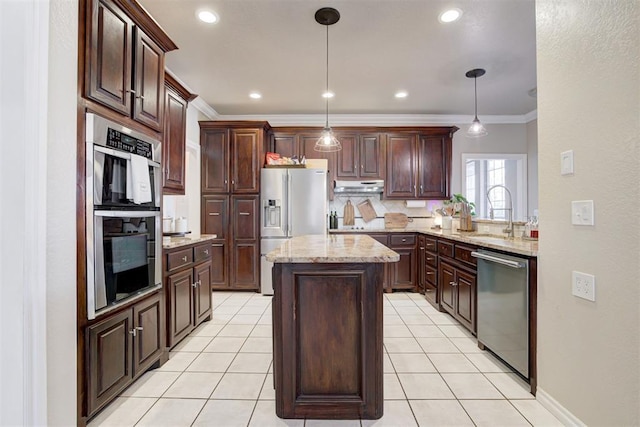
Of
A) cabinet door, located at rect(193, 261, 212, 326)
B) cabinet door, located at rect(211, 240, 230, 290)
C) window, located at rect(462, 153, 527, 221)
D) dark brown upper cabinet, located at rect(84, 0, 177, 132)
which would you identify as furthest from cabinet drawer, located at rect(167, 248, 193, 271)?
window, located at rect(462, 153, 527, 221)

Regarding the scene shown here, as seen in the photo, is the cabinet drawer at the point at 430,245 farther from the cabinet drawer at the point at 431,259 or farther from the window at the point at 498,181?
the window at the point at 498,181

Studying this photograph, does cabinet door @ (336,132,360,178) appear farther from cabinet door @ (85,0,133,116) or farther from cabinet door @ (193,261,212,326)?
cabinet door @ (85,0,133,116)

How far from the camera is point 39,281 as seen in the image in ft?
3.01

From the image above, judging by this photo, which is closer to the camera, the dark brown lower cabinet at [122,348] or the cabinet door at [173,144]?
the dark brown lower cabinet at [122,348]

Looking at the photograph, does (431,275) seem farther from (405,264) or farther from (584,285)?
(584,285)

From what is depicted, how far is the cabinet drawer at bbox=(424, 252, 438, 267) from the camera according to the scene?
3.64 m

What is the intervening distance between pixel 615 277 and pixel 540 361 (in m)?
0.79

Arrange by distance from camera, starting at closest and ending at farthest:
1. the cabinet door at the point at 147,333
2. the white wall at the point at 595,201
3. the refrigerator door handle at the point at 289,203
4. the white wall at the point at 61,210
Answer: the white wall at the point at 61,210
the white wall at the point at 595,201
the cabinet door at the point at 147,333
the refrigerator door handle at the point at 289,203

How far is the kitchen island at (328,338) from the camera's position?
5.35 ft

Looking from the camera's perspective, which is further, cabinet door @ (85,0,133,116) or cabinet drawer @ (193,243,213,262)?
cabinet drawer @ (193,243,213,262)

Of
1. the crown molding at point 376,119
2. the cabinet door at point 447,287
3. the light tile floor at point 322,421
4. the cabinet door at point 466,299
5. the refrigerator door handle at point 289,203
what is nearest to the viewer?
the light tile floor at point 322,421

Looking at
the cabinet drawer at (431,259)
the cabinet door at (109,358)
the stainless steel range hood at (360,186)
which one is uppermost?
the stainless steel range hood at (360,186)

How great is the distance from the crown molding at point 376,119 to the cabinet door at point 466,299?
2898mm

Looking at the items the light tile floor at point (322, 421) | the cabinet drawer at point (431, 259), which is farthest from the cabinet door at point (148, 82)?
the cabinet drawer at point (431, 259)
